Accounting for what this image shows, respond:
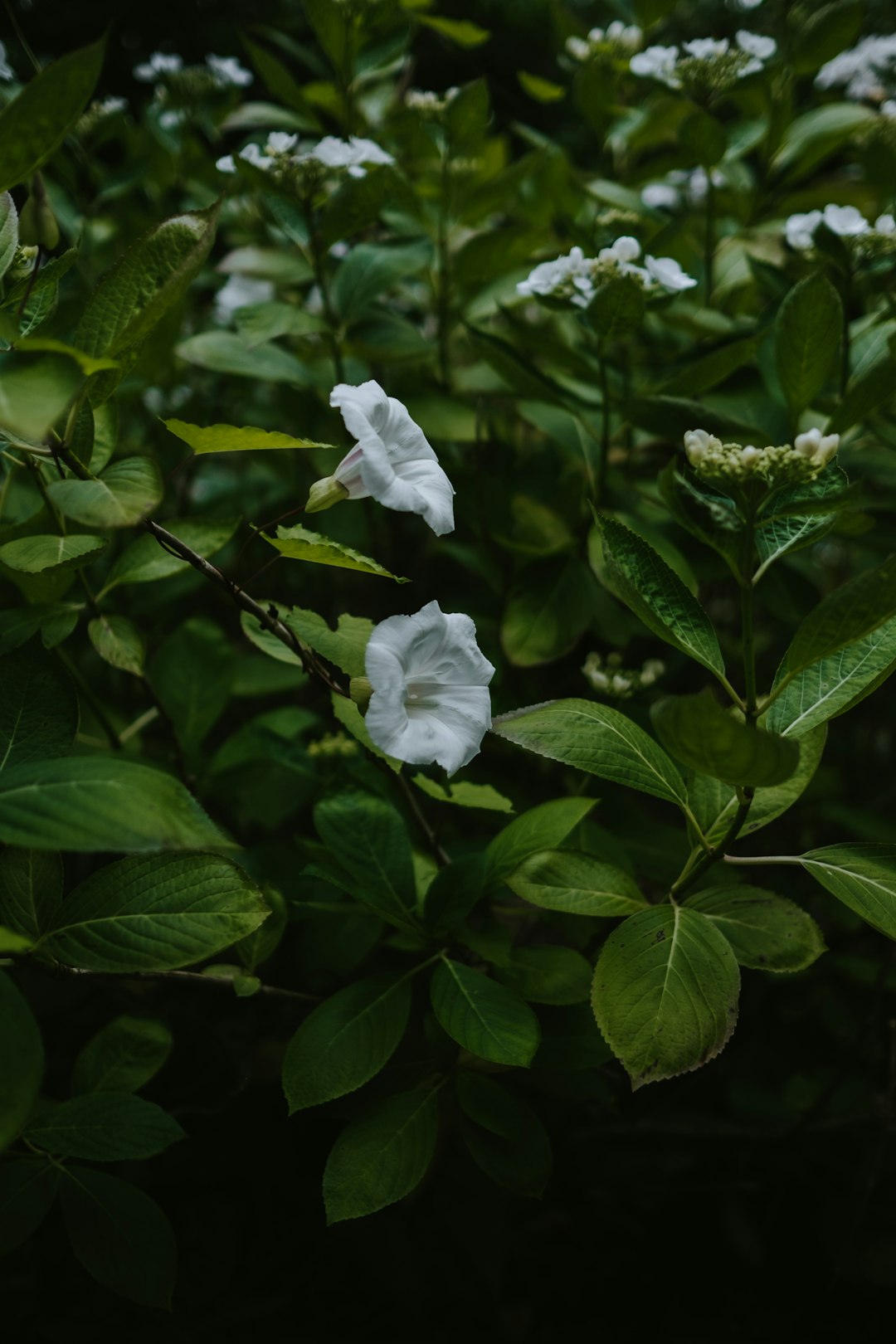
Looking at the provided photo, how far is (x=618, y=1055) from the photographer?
80cm

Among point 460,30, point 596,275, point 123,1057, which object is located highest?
point 460,30

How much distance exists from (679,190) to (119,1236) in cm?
230

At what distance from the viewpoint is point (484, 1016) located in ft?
2.98

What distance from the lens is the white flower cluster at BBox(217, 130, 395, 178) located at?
1351 millimetres

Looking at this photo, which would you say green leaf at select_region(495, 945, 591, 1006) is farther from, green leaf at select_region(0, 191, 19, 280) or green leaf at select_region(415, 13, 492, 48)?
green leaf at select_region(415, 13, 492, 48)

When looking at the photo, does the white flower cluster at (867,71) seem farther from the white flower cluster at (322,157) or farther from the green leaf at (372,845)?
the green leaf at (372,845)

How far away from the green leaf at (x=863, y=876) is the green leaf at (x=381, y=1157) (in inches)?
18.8

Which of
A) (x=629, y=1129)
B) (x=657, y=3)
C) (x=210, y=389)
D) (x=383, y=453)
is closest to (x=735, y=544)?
(x=383, y=453)

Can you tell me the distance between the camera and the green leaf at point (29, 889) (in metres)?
0.87

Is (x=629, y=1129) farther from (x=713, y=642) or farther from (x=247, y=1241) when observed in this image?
(x=713, y=642)

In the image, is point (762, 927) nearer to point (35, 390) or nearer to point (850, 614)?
point (850, 614)

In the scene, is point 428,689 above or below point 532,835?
above

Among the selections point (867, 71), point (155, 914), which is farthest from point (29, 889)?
point (867, 71)

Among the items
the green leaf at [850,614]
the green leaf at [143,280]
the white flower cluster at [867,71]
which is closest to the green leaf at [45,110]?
the green leaf at [143,280]
